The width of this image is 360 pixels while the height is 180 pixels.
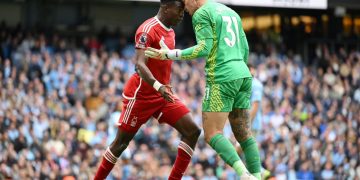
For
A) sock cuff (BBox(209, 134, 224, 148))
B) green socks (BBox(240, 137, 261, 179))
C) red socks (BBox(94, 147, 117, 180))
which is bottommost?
red socks (BBox(94, 147, 117, 180))

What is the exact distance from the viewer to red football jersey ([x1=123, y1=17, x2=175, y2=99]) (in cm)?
1063

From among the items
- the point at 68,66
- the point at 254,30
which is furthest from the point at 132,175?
the point at 254,30

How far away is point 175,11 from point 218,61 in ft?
4.13

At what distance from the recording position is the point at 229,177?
18.6m

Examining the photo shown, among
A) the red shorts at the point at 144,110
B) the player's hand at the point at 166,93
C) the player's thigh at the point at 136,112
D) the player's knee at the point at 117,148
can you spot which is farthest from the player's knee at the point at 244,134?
the player's knee at the point at 117,148

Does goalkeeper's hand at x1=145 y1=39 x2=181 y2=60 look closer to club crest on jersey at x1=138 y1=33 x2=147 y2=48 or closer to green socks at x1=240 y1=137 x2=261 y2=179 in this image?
club crest on jersey at x1=138 y1=33 x2=147 y2=48

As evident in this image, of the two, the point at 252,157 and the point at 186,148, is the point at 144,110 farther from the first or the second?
the point at 252,157

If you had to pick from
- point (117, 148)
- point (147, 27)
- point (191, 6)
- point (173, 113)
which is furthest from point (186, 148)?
point (191, 6)

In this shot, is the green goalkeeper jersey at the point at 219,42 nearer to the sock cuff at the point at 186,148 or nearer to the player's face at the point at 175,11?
the player's face at the point at 175,11

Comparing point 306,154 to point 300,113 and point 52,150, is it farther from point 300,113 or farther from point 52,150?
point 52,150

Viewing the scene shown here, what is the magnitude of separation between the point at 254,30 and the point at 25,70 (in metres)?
9.82

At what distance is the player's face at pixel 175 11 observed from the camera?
1071cm

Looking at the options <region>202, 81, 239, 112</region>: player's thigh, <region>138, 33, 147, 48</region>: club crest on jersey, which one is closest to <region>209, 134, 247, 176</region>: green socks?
<region>202, 81, 239, 112</region>: player's thigh

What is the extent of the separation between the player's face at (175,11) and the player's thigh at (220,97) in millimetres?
1349
